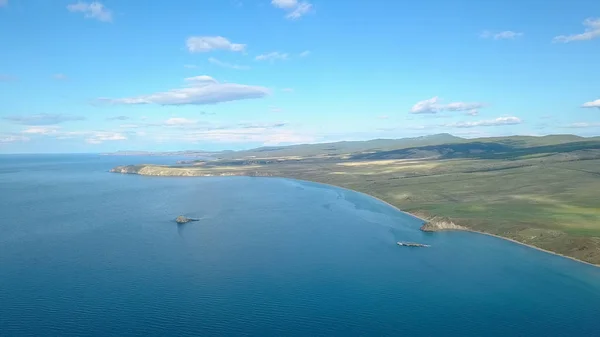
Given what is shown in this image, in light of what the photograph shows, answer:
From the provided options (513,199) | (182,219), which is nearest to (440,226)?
(513,199)

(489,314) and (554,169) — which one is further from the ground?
(554,169)

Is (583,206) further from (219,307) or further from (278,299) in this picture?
(219,307)

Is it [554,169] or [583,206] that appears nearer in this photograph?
[583,206]

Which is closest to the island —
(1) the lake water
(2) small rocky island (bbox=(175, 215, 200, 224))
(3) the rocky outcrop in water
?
(3) the rocky outcrop in water

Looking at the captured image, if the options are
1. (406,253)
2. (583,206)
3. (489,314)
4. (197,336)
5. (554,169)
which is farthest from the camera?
(554,169)

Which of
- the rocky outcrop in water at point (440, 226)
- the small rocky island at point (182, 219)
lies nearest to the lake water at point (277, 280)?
the rocky outcrop in water at point (440, 226)

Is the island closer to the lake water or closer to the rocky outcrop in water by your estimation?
the rocky outcrop in water

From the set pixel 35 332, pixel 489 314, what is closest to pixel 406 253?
pixel 489 314

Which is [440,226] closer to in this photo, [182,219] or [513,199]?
[513,199]
